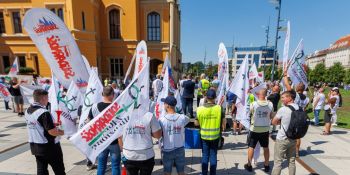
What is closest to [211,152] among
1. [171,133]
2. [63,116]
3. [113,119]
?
[171,133]

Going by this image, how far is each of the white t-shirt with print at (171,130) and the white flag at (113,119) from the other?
0.52m

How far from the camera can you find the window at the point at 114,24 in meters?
26.3

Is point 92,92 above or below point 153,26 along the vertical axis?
below

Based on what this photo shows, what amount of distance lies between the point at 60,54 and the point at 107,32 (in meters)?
24.1

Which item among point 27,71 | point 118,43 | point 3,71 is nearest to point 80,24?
point 118,43

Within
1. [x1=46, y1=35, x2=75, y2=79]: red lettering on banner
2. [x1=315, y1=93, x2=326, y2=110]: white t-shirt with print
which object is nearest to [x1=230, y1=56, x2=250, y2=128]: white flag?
[x1=46, y1=35, x2=75, y2=79]: red lettering on banner

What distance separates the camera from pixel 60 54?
4.02 meters

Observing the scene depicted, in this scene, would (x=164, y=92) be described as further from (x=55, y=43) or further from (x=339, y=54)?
(x=339, y=54)

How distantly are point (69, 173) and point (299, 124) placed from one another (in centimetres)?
467

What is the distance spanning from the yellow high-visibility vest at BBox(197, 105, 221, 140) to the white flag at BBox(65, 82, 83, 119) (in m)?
2.88

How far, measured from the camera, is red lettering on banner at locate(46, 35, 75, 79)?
392cm

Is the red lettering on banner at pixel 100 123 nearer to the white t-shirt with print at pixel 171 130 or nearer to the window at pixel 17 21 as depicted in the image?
the white t-shirt with print at pixel 171 130

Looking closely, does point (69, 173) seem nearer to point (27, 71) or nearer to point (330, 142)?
point (330, 142)

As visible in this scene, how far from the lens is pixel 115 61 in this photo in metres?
26.9
